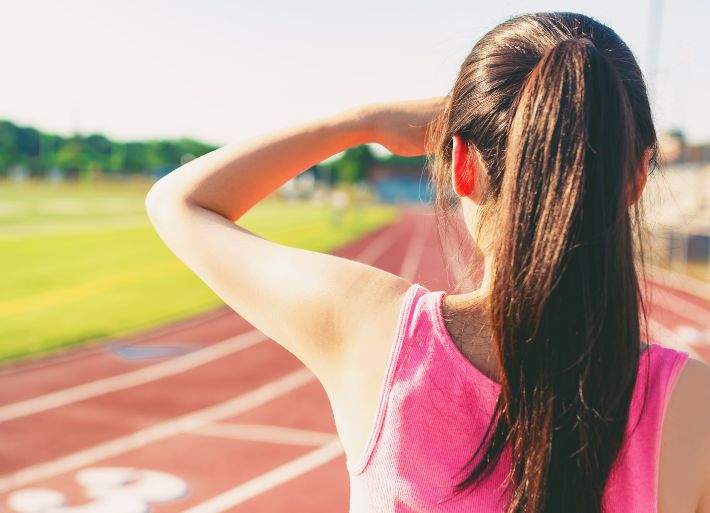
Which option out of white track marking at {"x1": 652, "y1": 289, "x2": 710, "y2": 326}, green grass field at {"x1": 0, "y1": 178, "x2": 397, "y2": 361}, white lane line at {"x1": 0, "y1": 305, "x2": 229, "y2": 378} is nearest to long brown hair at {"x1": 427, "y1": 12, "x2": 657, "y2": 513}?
white lane line at {"x1": 0, "y1": 305, "x2": 229, "y2": 378}

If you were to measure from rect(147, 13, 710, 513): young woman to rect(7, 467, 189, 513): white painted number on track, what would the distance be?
4559 mm

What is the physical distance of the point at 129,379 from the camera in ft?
27.3

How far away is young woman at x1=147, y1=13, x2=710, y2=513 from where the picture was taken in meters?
0.84

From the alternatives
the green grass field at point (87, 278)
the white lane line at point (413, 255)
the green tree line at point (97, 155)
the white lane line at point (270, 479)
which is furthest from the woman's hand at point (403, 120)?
the green tree line at point (97, 155)

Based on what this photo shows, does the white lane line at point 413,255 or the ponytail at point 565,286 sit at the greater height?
the ponytail at point 565,286

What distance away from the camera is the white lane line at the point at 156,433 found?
562 centimetres

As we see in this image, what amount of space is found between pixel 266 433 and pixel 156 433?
100 cm

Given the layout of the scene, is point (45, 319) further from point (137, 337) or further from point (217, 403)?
point (217, 403)

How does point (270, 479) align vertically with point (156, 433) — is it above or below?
above

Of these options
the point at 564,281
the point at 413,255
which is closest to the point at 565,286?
the point at 564,281

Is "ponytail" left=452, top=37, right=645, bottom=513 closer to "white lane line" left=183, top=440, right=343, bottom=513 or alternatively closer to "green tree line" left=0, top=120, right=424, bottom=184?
"white lane line" left=183, top=440, right=343, bottom=513

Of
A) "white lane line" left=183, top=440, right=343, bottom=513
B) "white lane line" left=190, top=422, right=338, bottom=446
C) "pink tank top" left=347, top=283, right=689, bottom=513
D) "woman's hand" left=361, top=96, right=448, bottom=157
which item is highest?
"woman's hand" left=361, top=96, right=448, bottom=157

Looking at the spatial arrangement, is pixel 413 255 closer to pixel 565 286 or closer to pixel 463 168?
pixel 463 168

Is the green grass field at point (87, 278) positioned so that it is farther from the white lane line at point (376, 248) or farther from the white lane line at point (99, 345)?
the white lane line at point (376, 248)
